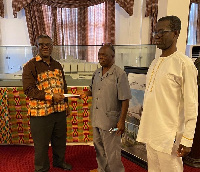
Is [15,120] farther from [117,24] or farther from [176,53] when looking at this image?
[117,24]

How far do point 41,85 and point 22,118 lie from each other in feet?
3.89

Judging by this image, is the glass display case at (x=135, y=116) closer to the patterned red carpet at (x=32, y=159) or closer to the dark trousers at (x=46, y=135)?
the patterned red carpet at (x=32, y=159)

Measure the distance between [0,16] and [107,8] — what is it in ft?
9.47

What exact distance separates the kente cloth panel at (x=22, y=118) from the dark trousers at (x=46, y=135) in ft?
2.34

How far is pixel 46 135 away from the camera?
2078mm

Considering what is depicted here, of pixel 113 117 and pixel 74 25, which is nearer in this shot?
pixel 113 117

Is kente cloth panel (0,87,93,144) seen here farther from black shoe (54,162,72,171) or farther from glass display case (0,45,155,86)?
black shoe (54,162,72,171)

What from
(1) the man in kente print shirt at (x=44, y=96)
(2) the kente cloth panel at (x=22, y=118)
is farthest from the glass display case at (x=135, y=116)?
(1) the man in kente print shirt at (x=44, y=96)

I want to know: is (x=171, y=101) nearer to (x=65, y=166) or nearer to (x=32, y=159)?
(x=65, y=166)

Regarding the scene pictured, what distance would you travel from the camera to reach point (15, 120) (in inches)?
115

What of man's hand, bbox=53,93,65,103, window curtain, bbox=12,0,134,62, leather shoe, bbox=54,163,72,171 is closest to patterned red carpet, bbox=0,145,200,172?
leather shoe, bbox=54,163,72,171

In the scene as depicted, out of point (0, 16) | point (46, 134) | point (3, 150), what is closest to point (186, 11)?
point (46, 134)

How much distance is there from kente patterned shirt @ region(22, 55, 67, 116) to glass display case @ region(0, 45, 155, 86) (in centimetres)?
77

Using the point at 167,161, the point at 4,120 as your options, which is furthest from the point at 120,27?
the point at 167,161
